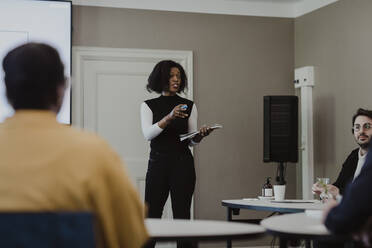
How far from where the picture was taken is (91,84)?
565 cm

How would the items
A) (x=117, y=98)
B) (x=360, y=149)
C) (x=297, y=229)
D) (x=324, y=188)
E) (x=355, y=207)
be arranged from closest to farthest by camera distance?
→ 1. (x=355, y=207)
2. (x=297, y=229)
3. (x=324, y=188)
4. (x=360, y=149)
5. (x=117, y=98)

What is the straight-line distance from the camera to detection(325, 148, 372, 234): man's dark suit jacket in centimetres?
165

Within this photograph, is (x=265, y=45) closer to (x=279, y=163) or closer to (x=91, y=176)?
(x=279, y=163)

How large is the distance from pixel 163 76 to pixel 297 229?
241 centimetres

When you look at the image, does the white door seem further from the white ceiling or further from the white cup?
the white cup

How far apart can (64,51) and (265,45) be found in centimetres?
203

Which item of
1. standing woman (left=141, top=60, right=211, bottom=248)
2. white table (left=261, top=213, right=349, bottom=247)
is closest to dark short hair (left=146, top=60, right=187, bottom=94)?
standing woman (left=141, top=60, right=211, bottom=248)

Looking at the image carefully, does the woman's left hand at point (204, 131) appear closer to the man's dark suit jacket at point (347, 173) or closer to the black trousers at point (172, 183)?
the black trousers at point (172, 183)

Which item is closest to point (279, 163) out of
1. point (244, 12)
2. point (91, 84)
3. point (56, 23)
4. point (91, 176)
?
point (244, 12)

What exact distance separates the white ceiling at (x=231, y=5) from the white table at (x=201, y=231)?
4031 mm

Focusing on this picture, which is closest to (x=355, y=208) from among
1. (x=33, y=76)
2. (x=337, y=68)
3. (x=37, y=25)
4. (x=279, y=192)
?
(x=33, y=76)

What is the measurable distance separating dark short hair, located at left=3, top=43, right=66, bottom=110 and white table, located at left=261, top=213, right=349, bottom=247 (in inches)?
31.9

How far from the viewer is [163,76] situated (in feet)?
13.6

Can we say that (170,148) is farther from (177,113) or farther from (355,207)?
(355,207)
